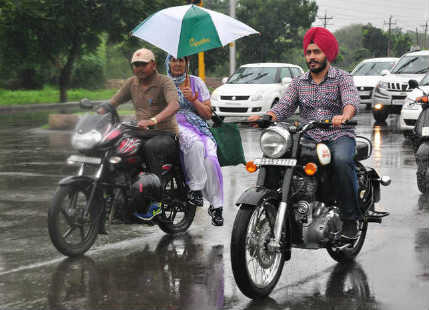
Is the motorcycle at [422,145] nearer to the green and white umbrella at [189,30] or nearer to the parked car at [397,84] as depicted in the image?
the green and white umbrella at [189,30]

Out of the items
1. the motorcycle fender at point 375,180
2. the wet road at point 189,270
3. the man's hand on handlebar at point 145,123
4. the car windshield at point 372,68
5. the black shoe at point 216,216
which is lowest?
the wet road at point 189,270

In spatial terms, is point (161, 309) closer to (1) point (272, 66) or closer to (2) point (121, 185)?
(2) point (121, 185)

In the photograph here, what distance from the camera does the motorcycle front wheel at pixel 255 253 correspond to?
4.81m

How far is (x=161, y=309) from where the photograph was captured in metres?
4.80

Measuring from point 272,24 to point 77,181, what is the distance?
167 feet

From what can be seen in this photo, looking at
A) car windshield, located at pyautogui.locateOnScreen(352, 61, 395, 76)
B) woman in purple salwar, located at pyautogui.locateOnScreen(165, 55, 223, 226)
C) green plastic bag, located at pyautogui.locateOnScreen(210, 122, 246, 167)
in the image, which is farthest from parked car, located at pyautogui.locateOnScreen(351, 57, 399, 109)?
woman in purple salwar, located at pyautogui.locateOnScreen(165, 55, 223, 226)

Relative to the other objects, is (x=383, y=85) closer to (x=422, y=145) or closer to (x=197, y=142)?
(x=422, y=145)

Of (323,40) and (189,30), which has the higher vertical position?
(189,30)

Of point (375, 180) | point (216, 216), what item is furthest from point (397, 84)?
point (375, 180)

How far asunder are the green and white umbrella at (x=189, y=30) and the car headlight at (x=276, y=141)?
233 centimetres

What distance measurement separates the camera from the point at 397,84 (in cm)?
1908

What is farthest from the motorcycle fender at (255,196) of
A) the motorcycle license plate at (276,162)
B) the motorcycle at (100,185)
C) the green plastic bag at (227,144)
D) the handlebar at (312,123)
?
the green plastic bag at (227,144)

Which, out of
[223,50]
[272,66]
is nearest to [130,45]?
[223,50]

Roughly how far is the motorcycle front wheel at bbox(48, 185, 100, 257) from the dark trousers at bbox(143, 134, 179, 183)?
2.21 feet
